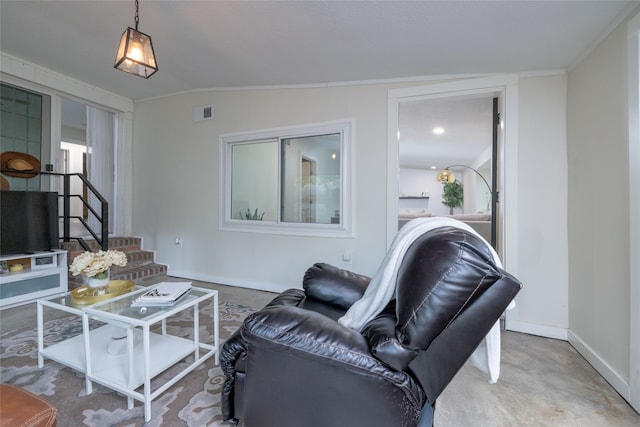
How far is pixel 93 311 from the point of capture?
4.91 feet

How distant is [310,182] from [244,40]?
62.2 inches

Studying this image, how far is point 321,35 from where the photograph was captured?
2197mm

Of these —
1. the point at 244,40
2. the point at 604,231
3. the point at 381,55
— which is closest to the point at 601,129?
the point at 604,231

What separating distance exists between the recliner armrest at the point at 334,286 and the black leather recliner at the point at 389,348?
59 centimetres

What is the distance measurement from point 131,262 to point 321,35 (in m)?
3.69

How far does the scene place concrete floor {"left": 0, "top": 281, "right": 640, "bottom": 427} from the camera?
1.44 meters

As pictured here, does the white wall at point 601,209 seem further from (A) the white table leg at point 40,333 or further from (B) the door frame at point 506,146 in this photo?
(A) the white table leg at point 40,333

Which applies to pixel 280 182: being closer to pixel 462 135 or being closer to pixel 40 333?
pixel 40 333

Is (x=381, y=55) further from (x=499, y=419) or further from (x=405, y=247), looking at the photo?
(x=499, y=419)

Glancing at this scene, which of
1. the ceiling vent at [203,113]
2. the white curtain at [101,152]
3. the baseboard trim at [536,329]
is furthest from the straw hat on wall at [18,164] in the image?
the baseboard trim at [536,329]

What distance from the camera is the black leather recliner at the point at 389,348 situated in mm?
874

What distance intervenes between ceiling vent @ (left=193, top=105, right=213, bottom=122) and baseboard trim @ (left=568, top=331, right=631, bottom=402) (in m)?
4.37

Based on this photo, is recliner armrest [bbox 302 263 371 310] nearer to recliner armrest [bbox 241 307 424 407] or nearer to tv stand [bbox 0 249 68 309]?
recliner armrest [bbox 241 307 424 407]

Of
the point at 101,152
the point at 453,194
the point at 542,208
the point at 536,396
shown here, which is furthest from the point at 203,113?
the point at 453,194
